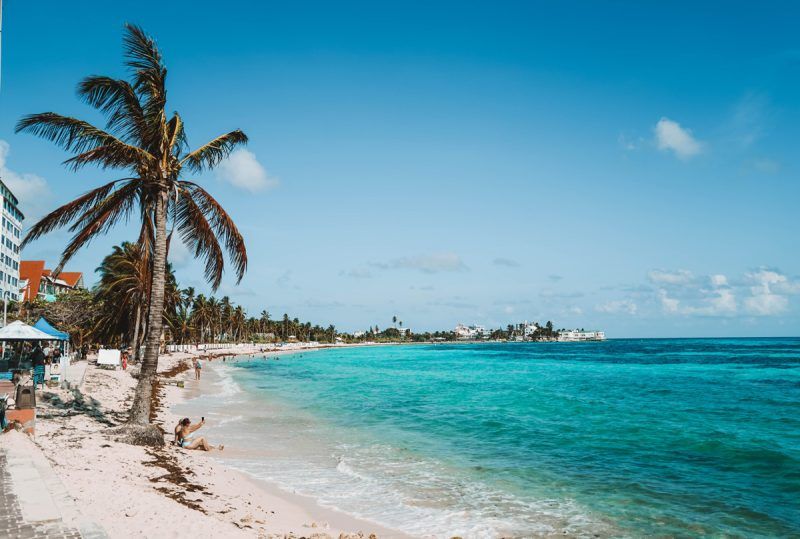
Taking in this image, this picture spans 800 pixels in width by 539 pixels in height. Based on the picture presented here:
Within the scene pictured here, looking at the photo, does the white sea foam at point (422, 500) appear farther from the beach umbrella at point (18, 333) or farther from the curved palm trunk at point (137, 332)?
the curved palm trunk at point (137, 332)

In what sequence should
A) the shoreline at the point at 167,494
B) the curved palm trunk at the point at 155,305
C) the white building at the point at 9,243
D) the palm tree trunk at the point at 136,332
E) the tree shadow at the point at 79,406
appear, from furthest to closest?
the white building at the point at 9,243
the palm tree trunk at the point at 136,332
the tree shadow at the point at 79,406
the curved palm trunk at the point at 155,305
the shoreline at the point at 167,494

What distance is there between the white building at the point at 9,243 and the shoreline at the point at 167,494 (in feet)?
220

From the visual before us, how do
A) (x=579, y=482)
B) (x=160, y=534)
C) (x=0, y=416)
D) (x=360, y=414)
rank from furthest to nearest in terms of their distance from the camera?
1. (x=360, y=414)
2. (x=579, y=482)
3. (x=0, y=416)
4. (x=160, y=534)

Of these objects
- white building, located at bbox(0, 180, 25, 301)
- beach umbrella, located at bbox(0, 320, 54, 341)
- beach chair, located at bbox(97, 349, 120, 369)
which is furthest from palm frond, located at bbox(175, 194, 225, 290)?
white building, located at bbox(0, 180, 25, 301)

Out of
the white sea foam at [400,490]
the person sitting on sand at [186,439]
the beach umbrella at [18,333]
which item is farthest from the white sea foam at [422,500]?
the beach umbrella at [18,333]

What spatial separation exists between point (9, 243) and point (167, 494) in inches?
3195

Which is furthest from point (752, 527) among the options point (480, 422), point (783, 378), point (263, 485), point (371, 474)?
point (783, 378)

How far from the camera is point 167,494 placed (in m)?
9.78

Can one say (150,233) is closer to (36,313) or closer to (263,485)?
(263,485)

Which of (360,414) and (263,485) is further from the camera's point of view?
(360,414)

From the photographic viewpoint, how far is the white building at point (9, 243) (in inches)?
2638

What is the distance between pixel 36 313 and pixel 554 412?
154 feet

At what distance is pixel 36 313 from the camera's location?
45906 mm

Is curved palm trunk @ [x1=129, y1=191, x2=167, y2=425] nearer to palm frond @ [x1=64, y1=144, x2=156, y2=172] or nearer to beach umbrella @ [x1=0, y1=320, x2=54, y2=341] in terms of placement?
palm frond @ [x1=64, y1=144, x2=156, y2=172]
